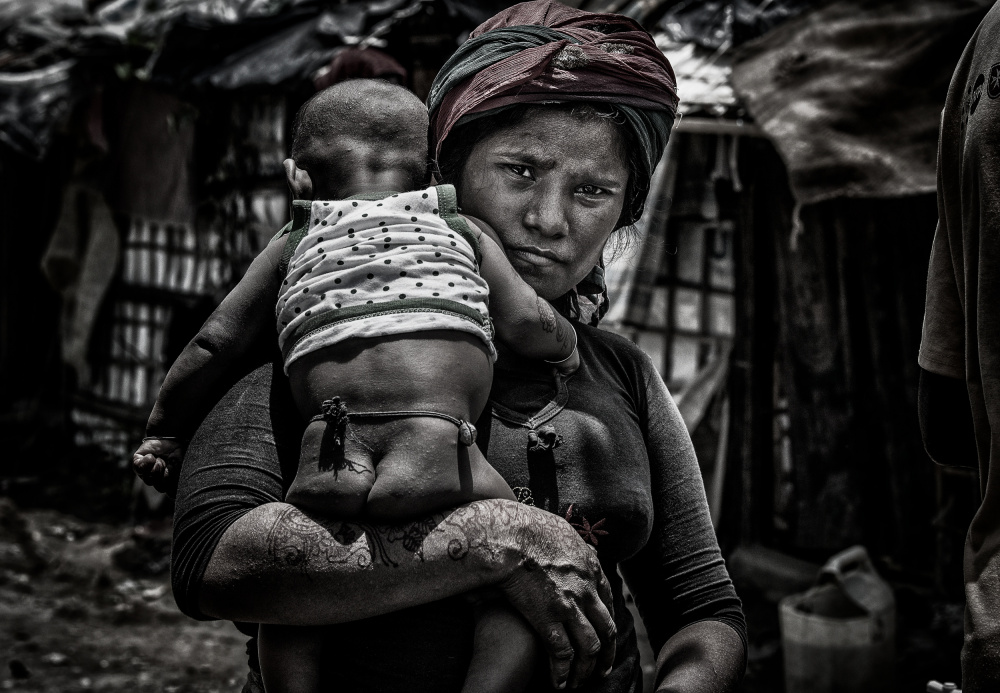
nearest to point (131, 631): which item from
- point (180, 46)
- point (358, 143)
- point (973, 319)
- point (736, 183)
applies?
point (180, 46)

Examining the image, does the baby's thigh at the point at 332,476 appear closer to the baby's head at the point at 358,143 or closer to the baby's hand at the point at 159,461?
the baby's hand at the point at 159,461

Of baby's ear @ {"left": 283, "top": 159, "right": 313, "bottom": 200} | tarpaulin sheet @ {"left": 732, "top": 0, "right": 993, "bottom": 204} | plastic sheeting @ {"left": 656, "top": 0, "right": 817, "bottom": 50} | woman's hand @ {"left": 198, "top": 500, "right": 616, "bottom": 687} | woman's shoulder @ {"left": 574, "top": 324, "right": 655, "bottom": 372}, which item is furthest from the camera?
plastic sheeting @ {"left": 656, "top": 0, "right": 817, "bottom": 50}

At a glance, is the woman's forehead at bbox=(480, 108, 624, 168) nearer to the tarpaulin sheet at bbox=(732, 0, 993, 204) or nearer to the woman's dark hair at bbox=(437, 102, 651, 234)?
the woman's dark hair at bbox=(437, 102, 651, 234)

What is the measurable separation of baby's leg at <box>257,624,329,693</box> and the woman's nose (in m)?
0.88

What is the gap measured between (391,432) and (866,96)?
4.32 meters

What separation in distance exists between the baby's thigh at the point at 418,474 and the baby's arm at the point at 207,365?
401 millimetres

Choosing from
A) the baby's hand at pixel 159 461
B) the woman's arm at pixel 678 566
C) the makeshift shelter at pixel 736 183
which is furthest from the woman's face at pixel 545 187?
the makeshift shelter at pixel 736 183

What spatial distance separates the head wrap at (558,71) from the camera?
76.9 inches

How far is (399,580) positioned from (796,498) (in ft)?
17.6

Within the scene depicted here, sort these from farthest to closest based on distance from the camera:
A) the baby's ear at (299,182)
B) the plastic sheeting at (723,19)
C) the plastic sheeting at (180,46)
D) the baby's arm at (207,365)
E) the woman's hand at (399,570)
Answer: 1. the plastic sheeting at (180,46)
2. the plastic sheeting at (723,19)
3. the baby's ear at (299,182)
4. the baby's arm at (207,365)
5. the woman's hand at (399,570)

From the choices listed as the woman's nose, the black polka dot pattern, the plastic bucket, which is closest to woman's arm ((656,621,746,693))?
the black polka dot pattern

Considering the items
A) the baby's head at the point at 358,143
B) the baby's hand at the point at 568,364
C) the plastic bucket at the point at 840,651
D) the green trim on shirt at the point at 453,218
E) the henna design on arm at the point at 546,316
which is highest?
the baby's head at the point at 358,143

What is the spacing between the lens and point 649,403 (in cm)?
213

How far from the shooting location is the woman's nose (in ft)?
6.49
